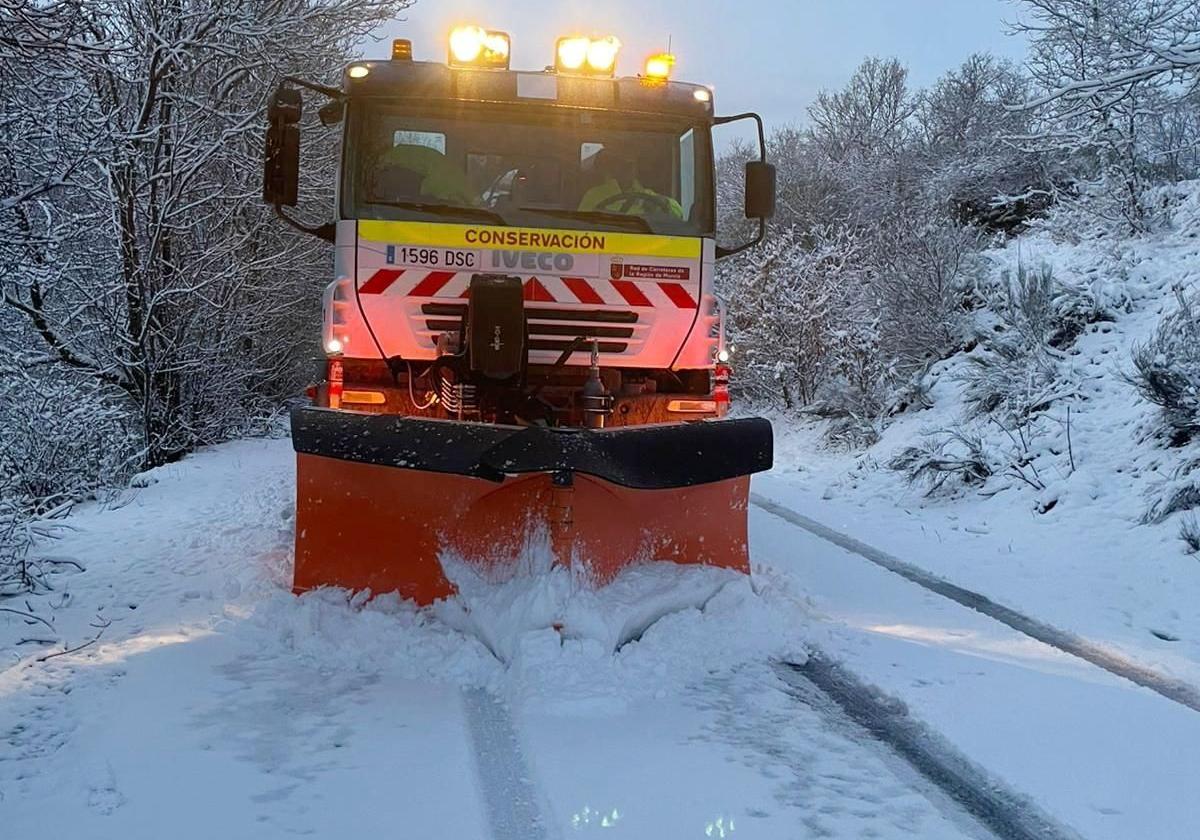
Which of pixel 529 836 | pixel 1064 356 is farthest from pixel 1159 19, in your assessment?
pixel 529 836

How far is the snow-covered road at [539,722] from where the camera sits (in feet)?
9.93

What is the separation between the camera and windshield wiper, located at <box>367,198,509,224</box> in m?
5.41

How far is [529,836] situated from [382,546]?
2149mm

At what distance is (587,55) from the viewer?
5805 millimetres

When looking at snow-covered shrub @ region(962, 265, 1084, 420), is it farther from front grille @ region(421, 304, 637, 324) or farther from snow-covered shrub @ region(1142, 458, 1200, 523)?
front grille @ region(421, 304, 637, 324)

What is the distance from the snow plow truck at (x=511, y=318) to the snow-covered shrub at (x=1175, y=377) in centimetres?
426

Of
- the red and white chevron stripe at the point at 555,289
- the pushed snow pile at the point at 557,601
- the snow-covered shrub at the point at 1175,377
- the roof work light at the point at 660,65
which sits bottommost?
the pushed snow pile at the point at 557,601

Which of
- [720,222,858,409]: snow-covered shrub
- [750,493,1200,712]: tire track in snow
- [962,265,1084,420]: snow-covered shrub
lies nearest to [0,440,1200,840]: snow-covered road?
[750,493,1200,712]: tire track in snow

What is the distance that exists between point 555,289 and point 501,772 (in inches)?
111

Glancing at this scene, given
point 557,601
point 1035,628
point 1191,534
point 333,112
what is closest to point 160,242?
point 333,112

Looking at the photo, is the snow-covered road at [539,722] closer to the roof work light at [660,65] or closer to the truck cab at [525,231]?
the truck cab at [525,231]

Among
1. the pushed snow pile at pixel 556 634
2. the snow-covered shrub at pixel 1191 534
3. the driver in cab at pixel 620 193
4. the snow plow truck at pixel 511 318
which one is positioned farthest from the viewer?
the snow-covered shrub at pixel 1191 534

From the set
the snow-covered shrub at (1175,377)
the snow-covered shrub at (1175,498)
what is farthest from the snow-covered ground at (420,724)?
the snow-covered shrub at (1175,377)

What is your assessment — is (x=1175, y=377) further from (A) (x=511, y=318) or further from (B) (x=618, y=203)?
(A) (x=511, y=318)
